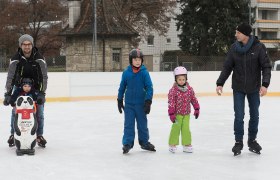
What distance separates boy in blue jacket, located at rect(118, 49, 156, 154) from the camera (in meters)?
5.67

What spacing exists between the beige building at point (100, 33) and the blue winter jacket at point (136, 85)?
59.1 feet

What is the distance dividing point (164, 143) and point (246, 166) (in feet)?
5.49

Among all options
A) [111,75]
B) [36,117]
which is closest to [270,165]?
[36,117]

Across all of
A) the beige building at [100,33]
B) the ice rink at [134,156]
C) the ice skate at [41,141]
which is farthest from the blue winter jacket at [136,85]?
the beige building at [100,33]

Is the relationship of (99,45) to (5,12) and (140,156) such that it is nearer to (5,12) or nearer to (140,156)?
(5,12)

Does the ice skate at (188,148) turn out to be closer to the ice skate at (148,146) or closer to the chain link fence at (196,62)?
the ice skate at (148,146)

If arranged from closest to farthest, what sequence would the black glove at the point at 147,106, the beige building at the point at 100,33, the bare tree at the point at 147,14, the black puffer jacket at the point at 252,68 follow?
the black puffer jacket at the point at 252,68, the black glove at the point at 147,106, the beige building at the point at 100,33, the bare tree at the point at 147,14

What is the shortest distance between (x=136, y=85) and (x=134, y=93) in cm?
9

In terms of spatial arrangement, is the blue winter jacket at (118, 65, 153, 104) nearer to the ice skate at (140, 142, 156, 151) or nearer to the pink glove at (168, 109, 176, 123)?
the pink glove at (168, 109, 176, 123)

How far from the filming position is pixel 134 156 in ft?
18.6

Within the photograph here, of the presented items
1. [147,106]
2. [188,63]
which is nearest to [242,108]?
[147,106]

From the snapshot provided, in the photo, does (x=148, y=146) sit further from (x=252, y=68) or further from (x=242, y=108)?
(x=252, y=68)

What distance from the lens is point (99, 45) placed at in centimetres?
2467

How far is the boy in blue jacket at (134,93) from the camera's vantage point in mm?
5672
